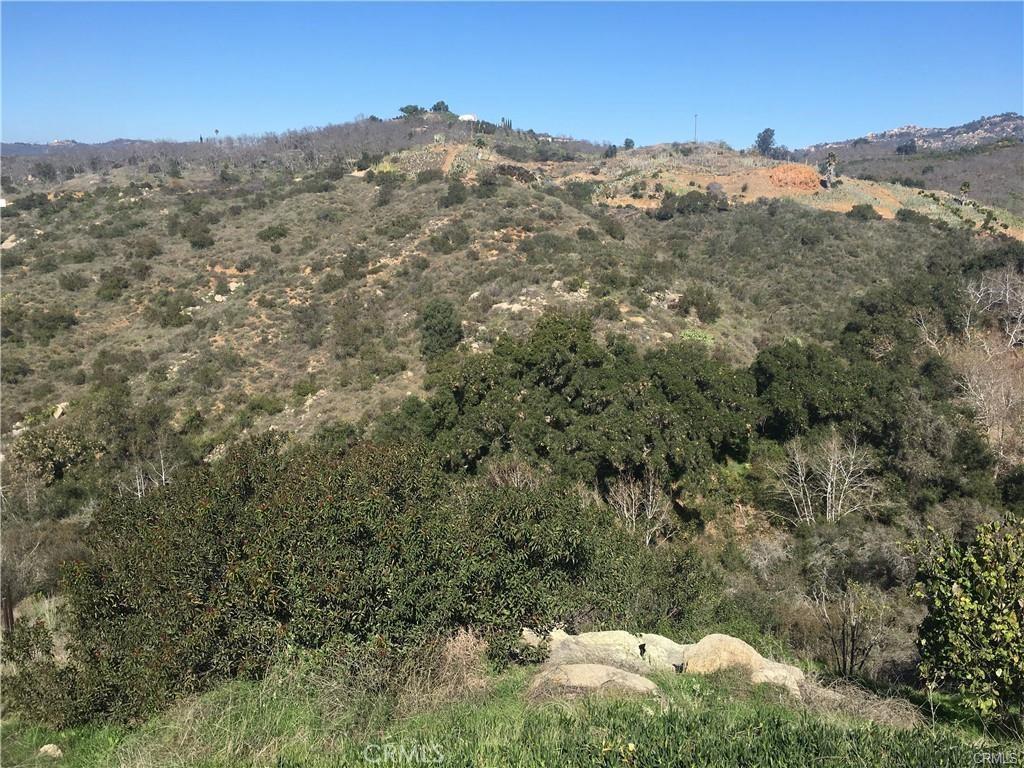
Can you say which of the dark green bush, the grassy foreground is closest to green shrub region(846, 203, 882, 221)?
the dark green bush

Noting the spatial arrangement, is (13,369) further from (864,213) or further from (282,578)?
(864,213)

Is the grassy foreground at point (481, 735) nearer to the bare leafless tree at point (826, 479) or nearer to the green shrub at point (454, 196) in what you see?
the bare leafless tree at point (826, 479)

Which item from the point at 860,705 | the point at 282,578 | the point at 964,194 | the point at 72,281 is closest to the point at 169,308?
the point at 72,281

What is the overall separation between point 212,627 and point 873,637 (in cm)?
1213

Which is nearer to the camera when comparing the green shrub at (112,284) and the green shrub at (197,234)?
the green shrub at (112,284)

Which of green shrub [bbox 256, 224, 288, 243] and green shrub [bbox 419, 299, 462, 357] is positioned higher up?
green shrub [bbox 256, 224, 288, 243]

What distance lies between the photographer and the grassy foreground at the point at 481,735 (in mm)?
5031

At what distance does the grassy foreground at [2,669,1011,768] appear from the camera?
198 inches

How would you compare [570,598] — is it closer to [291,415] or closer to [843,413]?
[843,413]

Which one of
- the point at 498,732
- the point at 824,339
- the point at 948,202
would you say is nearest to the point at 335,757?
the point at 498,732

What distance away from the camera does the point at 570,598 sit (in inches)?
413

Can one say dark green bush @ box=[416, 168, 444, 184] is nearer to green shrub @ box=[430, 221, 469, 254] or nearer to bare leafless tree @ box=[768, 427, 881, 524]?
green shrub @ box=[430, 221, 469, 254]

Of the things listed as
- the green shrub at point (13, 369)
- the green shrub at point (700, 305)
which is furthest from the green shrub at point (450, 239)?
the green shrub at point (13, 369)

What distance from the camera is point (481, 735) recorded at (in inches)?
227
